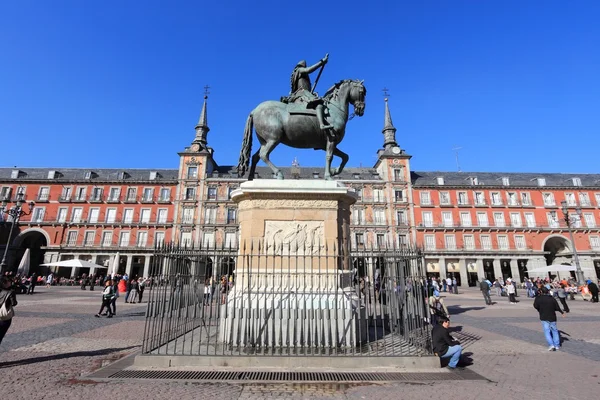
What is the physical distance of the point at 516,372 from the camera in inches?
197

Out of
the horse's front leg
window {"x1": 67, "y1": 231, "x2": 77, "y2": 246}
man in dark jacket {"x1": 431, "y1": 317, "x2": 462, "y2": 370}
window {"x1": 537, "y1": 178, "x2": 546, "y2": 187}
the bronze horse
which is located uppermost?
window {"x1": 537, "y1": 178, "x2": 546, "y2": 187}

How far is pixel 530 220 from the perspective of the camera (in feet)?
138

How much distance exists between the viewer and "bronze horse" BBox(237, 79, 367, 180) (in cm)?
671

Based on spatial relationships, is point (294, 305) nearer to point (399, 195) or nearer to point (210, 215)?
point (210, 215)

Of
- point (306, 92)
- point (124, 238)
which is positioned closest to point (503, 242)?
point (306, 92)

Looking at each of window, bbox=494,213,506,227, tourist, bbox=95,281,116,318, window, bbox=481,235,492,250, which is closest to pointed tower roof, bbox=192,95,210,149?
tourist, bbox=95,281,116,318

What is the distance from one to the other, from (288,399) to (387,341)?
3.13 m

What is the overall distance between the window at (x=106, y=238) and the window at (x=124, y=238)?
4.46 ft

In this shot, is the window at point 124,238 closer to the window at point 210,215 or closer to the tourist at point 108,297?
the window at point 210,215

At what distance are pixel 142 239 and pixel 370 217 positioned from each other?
30.2m

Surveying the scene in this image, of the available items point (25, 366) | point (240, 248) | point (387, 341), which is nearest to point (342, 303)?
point (387, 341)

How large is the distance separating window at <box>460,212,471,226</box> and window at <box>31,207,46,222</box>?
5528cm

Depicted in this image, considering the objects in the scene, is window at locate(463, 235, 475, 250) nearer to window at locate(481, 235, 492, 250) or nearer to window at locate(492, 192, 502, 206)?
window at locate(481, 235, 492, 250)

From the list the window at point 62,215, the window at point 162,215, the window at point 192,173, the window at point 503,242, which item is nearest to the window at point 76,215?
the window at point 62,215
